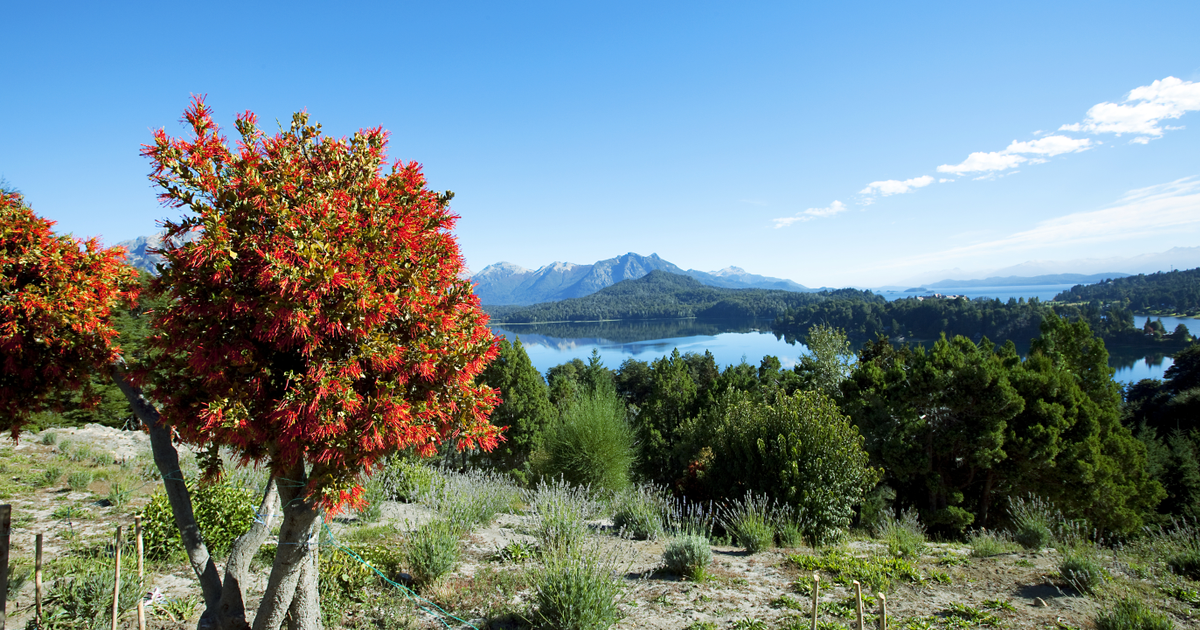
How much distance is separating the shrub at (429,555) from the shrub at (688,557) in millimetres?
2529

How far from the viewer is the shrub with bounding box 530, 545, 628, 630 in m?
4.41

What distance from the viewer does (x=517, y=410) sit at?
93.0 ft

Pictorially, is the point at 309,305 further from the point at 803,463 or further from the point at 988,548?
the point at 803,463

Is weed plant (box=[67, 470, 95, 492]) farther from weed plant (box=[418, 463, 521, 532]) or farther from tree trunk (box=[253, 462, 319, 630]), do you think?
tree trunk (box=[253, 462, 319, 630])

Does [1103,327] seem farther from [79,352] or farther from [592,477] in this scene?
[79,352]

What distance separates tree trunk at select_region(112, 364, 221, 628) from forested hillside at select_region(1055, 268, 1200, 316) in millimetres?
158456

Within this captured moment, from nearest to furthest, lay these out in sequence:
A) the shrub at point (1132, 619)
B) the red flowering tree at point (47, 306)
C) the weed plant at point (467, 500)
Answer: the red flowering tree at point (47, 306) < the shrub at point (1132, 619) < the weed plant at point (467, 500)

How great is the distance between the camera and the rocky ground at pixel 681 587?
499 centimetres

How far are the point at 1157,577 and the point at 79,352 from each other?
1132 centimetres

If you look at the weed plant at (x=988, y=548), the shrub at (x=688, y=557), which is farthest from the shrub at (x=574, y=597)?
the weed plant at (x=988, y=548)

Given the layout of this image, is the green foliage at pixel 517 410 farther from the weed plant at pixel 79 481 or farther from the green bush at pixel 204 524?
the green bush at pixel 204 524

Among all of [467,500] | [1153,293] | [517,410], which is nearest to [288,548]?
[467,500]

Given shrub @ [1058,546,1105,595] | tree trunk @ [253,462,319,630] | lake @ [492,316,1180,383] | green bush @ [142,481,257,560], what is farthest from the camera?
lake @ [492,316,1180,383]

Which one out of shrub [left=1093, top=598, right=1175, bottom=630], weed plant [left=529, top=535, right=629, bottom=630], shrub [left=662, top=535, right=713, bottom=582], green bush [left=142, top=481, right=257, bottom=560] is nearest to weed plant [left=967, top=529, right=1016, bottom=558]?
shrub [left=1093, top=598, right=1175, bottom=630]
